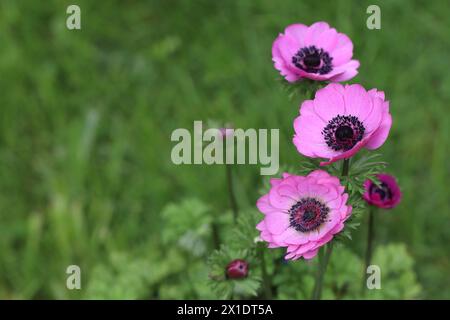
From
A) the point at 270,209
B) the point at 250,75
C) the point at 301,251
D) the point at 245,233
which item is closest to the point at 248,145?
the point at 250,75

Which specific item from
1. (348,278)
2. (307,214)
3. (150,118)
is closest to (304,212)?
(307,214)

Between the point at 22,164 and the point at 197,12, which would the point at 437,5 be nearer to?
the point at 197,12

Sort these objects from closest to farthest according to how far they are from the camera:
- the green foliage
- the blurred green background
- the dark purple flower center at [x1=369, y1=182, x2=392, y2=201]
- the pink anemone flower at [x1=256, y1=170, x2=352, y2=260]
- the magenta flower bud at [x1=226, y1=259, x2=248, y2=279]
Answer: the pink anemone flower at [x1=256, y1=170, x2=352, y2=260] → the magenta flower bud at [x1=226, y1=259, x2=248, y2=279] → the dark purple flower center at [x1=369, y1=182, x2=392, y2=201] → the green foliage → the blurred green background

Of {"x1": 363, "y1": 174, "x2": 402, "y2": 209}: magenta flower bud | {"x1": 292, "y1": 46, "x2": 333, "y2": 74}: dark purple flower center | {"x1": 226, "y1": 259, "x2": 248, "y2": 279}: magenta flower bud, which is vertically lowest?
{"x1": 226, "y1": 259, "x2": 248, "y2": 279}: magenta flower bud

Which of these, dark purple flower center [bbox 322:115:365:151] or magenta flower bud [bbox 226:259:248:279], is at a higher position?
dark purple flower center [bbox 322:115:365:151]

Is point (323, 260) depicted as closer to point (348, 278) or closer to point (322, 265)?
point (322, 265)

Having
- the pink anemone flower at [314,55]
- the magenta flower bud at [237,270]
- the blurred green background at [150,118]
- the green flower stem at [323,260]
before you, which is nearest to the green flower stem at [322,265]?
the green flower stem at [323,260]

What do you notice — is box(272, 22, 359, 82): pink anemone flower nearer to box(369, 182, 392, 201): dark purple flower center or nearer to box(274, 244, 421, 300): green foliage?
box(369, 182, 392, 201): dark purple flower center

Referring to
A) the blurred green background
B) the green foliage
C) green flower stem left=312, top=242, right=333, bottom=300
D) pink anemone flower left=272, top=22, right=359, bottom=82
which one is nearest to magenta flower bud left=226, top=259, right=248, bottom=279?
green flower stem left=312, top=242, right=333, bottom=300
